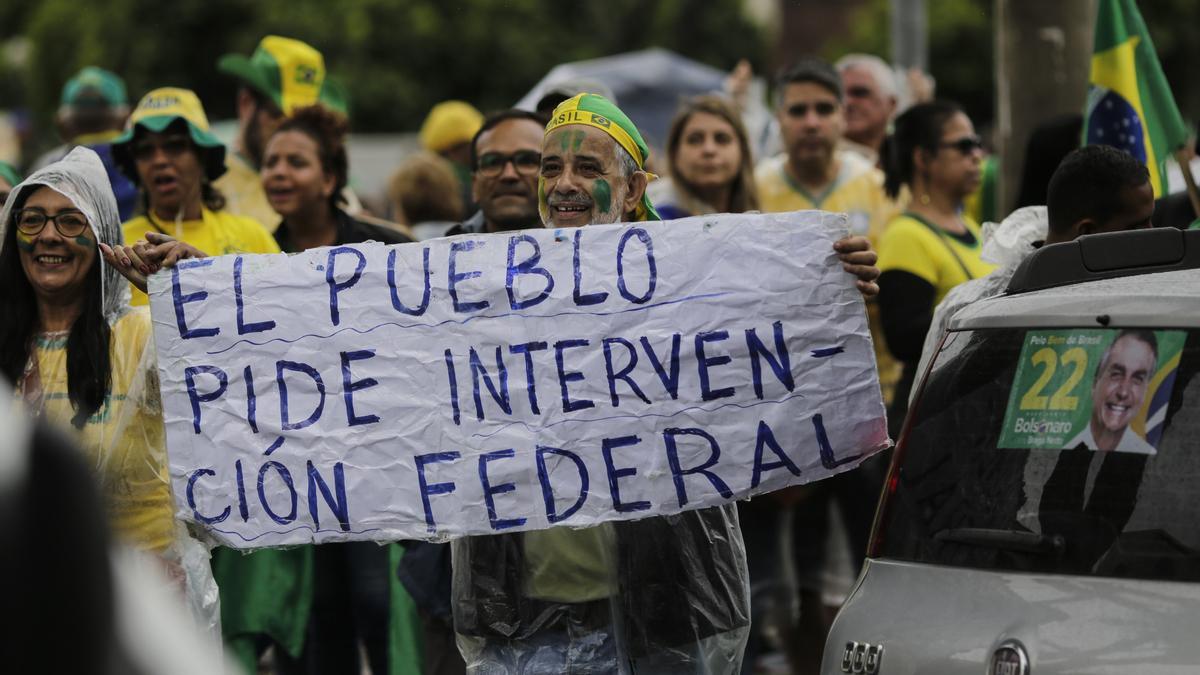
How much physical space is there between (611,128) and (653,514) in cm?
99

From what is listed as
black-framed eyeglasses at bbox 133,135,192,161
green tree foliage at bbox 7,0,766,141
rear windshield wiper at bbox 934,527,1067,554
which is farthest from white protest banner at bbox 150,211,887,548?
green tree foliage at bbox 7,0,766,141

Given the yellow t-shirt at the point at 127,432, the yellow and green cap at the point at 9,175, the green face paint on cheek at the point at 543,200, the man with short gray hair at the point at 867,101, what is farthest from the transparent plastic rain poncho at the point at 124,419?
the man with short gray hair at the point at 867,101

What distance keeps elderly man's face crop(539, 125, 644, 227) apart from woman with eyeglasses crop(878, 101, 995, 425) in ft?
6.48

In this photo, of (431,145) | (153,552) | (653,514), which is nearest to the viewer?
(653,514)

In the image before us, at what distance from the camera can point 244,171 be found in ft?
28.7

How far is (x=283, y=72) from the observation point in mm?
9297

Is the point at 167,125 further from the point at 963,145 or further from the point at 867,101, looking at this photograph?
the point at 867,101

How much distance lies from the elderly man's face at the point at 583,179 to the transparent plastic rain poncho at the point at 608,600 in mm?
786

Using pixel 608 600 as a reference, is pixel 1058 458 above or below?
above

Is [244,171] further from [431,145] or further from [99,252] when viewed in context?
[99,252]

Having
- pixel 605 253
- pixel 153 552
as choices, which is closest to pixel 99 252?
pixel 153 552

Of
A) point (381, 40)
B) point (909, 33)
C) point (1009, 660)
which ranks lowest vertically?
point (1009, 660)

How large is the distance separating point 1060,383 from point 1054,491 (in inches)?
8.8

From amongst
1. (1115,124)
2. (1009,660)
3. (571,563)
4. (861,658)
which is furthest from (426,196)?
(1009,660)
